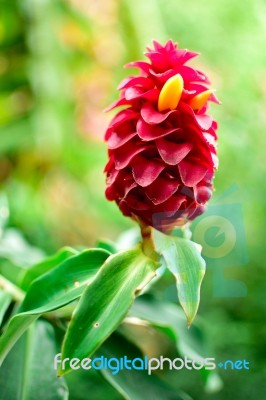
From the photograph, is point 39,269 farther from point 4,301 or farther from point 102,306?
point 102,306

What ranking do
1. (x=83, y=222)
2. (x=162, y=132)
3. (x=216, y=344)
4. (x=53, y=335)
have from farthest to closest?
(x=83, y=222) → (x=216, y=344) → (x=53, y=335) → (x=162, y=132)

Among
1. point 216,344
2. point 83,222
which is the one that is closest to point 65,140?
point 83,222

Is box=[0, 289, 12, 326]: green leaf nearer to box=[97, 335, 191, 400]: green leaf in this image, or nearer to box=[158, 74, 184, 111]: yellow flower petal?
box=[97, 335, 191, 400]: green leaf

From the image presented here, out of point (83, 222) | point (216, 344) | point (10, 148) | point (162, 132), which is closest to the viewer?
point (162, 132)

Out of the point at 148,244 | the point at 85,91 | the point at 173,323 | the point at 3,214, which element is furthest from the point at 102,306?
the point at 85,91

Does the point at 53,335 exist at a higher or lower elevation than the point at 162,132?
lower

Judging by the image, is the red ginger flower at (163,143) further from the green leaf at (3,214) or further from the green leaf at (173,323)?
the green leaf at (3,214)

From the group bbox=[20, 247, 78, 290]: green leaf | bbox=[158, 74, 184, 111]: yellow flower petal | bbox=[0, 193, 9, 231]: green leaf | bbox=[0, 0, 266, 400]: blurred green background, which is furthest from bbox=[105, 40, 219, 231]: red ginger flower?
bbox=[0, 0, 266, 400]: blurred green background

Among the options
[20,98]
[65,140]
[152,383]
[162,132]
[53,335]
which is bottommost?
[152,383]

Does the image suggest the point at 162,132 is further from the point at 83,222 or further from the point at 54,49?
the point at 54,49
